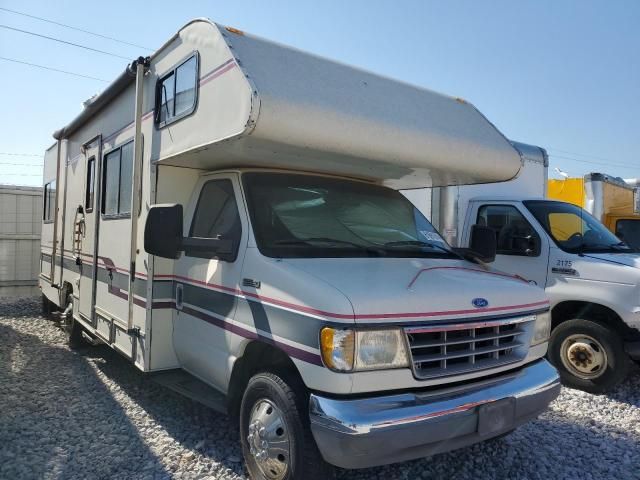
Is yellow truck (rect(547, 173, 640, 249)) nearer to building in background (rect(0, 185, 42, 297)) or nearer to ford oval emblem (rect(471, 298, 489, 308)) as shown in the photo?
ford oval emblem (rect(471, 298, 489, 308))

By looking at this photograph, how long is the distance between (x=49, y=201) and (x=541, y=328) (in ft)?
24.7

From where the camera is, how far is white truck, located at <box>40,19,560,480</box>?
2668 mm

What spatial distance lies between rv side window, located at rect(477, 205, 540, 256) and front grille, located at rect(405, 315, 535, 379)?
2692 mm

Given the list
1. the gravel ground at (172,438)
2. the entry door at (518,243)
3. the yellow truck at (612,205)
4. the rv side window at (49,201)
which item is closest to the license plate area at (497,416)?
the gravel ground at (172,438)

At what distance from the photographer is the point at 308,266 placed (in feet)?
9.89

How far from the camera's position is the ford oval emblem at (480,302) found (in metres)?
2.99

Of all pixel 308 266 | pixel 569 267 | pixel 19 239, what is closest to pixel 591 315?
pixel 569 267

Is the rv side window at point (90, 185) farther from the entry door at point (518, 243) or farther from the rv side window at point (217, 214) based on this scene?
the entry door at point (518, 243)

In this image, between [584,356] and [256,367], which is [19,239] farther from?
[584,356]

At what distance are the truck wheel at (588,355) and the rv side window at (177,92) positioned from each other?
4341 millimetres

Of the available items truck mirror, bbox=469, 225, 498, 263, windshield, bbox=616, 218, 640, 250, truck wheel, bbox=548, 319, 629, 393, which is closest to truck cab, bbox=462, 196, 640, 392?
truck wheel, bbox=548, 319, 629, 393

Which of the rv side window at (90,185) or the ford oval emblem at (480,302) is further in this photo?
the rv side window at (90,185)

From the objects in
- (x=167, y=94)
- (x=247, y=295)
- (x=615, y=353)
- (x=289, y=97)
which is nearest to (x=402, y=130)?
(x=289, y=97)

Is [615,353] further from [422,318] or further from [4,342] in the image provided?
[4,342]
